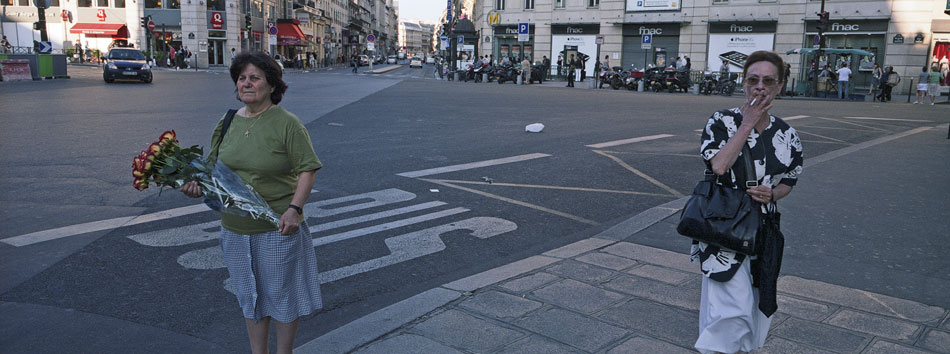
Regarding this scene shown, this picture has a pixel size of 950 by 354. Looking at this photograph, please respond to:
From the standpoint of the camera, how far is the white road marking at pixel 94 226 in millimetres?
5389

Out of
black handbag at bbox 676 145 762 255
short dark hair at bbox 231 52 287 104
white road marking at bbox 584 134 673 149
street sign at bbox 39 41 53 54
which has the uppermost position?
street sign at bbox 39 41 53 54

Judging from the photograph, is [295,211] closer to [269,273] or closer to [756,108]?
[269,273]

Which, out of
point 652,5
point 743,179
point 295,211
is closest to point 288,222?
point 295,211

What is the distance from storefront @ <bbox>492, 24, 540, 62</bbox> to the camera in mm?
50469

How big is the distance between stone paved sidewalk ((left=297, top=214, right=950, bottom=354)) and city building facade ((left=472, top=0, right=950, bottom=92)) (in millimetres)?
30058

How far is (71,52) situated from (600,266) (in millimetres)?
59811

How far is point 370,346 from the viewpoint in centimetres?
349

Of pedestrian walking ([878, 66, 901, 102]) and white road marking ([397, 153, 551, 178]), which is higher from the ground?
pedestrian walking ([878, 66, 901, 102])

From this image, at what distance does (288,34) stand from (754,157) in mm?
71826

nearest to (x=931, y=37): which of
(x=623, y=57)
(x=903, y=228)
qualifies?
(x=623, y=57)

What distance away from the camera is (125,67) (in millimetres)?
27188

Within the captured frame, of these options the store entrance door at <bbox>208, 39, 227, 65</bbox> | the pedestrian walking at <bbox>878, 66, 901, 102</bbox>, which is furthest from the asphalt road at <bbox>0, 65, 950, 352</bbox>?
the store entrance door at <bbox>208, 39, 227, 65</bbox>

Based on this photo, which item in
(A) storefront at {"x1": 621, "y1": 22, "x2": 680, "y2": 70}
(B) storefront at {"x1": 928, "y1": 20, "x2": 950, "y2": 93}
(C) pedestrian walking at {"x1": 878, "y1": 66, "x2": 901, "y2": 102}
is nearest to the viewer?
(C) pedestrian walking at {"x1": 878, "y1": 66, "x2": 901, "y2": 102}

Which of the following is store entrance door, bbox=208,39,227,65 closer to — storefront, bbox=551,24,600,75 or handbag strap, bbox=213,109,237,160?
storefront, bbox=551,24,600,75
